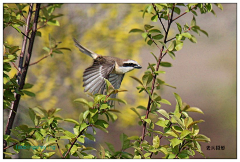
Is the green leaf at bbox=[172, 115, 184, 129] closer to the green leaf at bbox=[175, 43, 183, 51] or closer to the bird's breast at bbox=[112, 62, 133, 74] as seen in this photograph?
the green leaf at bbox=[175, 43, 183, 51]

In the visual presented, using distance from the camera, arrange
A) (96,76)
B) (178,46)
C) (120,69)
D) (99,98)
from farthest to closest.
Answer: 1. (120,69)
2. (96,76)
3. (178,46)
4. (99,98)

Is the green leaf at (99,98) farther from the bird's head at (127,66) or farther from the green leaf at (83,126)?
the bird's head at (127,66)

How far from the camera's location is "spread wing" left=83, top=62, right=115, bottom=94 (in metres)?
1.55

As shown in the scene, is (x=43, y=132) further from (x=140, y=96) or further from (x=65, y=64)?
(x=65, y=64)

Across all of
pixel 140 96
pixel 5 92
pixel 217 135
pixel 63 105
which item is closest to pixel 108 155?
pixel 5 92

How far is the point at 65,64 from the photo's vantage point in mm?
4047

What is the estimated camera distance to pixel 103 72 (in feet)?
5.41

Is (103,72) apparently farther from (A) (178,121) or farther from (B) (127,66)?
(A) (178,121)

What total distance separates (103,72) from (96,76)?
64mm

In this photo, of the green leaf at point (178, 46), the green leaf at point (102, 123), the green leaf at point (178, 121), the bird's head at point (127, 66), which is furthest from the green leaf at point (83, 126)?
the bird's head at point (127, 66)

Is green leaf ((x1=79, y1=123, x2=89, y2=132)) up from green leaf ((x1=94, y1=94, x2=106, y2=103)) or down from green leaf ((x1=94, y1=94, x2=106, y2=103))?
down

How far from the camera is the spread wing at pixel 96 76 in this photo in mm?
1550

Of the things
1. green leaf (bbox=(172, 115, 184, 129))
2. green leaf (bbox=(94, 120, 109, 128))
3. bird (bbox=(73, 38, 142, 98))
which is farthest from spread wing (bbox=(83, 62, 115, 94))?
green leaf (bbox=(172, 115, 184, 129))

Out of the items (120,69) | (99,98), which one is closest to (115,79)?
(120,69)
